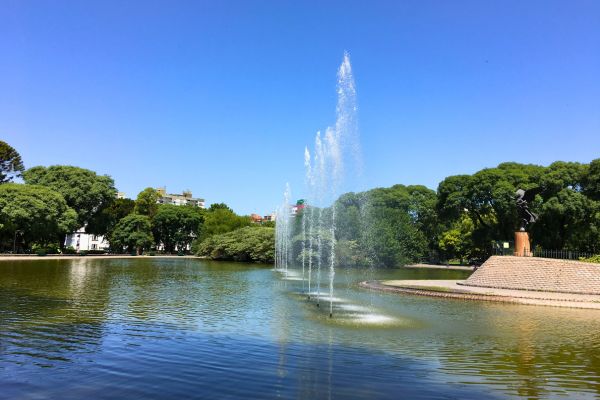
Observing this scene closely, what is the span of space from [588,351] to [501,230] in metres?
46.3

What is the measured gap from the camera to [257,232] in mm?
64688

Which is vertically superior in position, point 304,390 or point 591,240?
point 591,240

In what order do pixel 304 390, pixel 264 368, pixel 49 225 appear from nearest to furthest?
pixel 304 390 → pixel 264 368 → pixel 49 225

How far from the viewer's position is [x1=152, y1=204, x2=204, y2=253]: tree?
286ft

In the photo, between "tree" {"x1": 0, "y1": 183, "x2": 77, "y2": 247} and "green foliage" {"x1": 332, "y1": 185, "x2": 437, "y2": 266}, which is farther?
"green foliage" {"x1": 332, "y1": 185, "x2": 437, "y2": 266}

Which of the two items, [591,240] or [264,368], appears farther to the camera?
[591,240]

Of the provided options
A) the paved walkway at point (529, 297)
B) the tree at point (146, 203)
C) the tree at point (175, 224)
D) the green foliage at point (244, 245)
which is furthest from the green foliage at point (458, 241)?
the tree at point (146, 203)

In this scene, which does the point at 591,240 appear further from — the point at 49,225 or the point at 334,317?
the point at 49,225

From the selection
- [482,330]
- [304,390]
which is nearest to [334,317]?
[482,330]

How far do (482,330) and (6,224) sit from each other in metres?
55.4

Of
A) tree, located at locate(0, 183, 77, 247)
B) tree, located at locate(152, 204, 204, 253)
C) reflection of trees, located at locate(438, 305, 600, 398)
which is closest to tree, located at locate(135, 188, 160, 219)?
tree, located at locate(152, 204, 204, 253)

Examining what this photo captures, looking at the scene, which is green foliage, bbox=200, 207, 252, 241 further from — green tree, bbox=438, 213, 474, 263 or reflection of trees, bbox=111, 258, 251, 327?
reflection of trees, bbox=111, 258, 251, 327

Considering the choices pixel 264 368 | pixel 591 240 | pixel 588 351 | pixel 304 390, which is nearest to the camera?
pixel 304 390

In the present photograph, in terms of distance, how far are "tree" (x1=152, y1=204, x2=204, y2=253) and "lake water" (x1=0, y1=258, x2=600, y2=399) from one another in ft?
231
